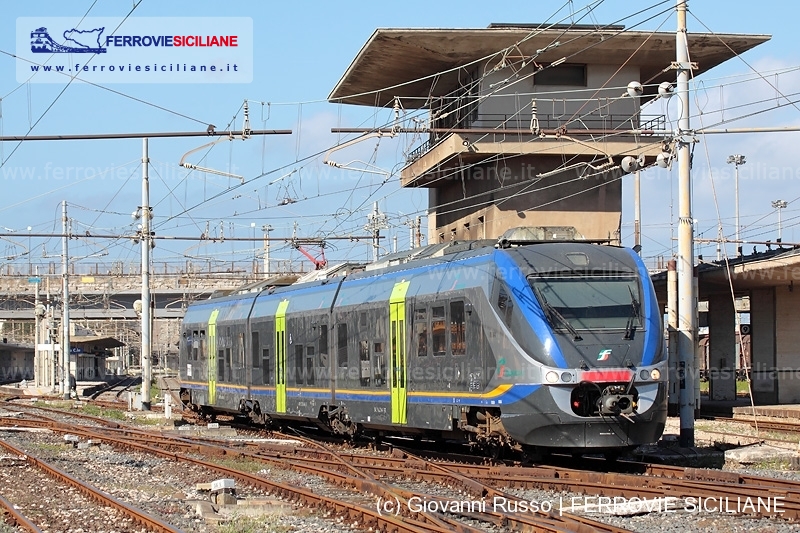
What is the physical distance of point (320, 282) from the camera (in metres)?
23.8

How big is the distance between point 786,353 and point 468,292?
2174 cm

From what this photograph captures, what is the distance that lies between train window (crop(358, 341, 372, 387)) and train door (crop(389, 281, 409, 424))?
3.29ft

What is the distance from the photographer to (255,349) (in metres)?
26.6

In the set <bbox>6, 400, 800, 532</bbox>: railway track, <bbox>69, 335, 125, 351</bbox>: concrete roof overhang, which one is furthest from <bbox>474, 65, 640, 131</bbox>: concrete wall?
<bbox>69, 335, 125, 351</bbox>: concrete roof overhang

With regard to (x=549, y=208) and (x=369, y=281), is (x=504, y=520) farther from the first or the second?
(x=549, y=208)

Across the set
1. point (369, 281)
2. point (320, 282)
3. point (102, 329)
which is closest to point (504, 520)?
point (369, 281)

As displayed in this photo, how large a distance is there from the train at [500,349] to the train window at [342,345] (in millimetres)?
38

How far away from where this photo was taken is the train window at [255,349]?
2638 cm

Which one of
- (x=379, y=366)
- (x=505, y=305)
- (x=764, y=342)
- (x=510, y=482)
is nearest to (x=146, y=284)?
(x=379, y=366)

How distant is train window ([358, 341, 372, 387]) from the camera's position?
20.2 metres

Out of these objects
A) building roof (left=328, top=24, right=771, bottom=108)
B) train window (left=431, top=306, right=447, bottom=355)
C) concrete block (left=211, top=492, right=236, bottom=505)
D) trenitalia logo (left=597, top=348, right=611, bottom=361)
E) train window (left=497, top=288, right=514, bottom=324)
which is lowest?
concrete block (left=211, top=492, right=236, bottom=505)

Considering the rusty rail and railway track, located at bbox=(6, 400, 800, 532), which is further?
the rusty rail

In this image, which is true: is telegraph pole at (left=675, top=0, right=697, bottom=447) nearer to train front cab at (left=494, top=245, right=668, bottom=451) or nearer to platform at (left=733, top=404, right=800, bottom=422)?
train front cab at (left=494, top=245, right=668, bottom=451)

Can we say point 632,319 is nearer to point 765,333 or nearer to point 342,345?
point 342,345
